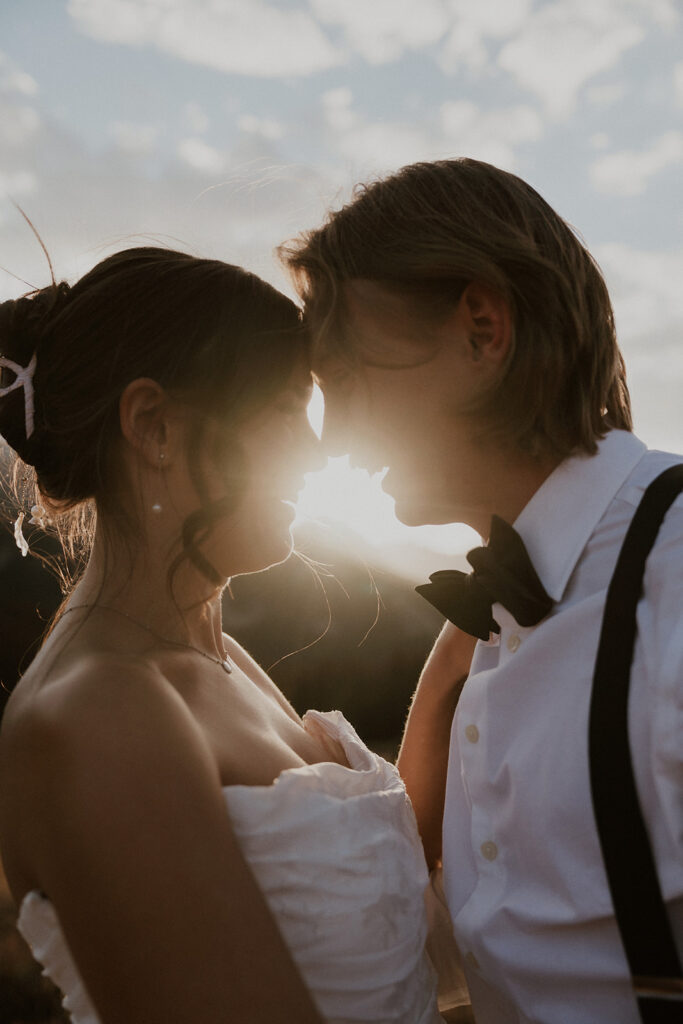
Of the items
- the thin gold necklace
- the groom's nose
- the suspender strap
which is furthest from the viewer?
the groom's nose

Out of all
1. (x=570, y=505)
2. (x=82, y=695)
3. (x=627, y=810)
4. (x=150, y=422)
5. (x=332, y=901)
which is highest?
(x=150, y=422)

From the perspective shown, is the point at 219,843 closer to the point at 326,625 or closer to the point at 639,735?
the point at 639,735

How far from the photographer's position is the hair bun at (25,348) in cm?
211

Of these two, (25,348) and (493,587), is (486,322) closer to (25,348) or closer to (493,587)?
(493,587)

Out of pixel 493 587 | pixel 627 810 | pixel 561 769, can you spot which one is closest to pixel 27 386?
pixel 493 587

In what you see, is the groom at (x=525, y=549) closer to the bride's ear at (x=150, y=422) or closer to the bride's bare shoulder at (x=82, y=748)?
the bride's ear at (x=150, y=422)

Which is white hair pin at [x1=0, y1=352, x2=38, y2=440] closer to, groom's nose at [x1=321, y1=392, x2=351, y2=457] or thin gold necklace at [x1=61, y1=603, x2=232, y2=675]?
thin gold necklace at [x1=61, y1=603, x2=232, y2=675]

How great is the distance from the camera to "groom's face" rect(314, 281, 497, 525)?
6.63 feet

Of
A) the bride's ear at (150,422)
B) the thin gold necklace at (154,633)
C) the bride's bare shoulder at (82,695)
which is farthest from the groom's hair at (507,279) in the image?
the bride's bare shoulder at (82,695)

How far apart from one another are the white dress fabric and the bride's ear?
0.89 metres

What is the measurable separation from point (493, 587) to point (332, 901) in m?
0.81

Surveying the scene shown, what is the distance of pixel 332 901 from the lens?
169cm

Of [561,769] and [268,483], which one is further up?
[268,483]

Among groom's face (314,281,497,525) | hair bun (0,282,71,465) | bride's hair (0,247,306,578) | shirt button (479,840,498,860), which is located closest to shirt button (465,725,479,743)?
shirt button (479,840,498,860)
